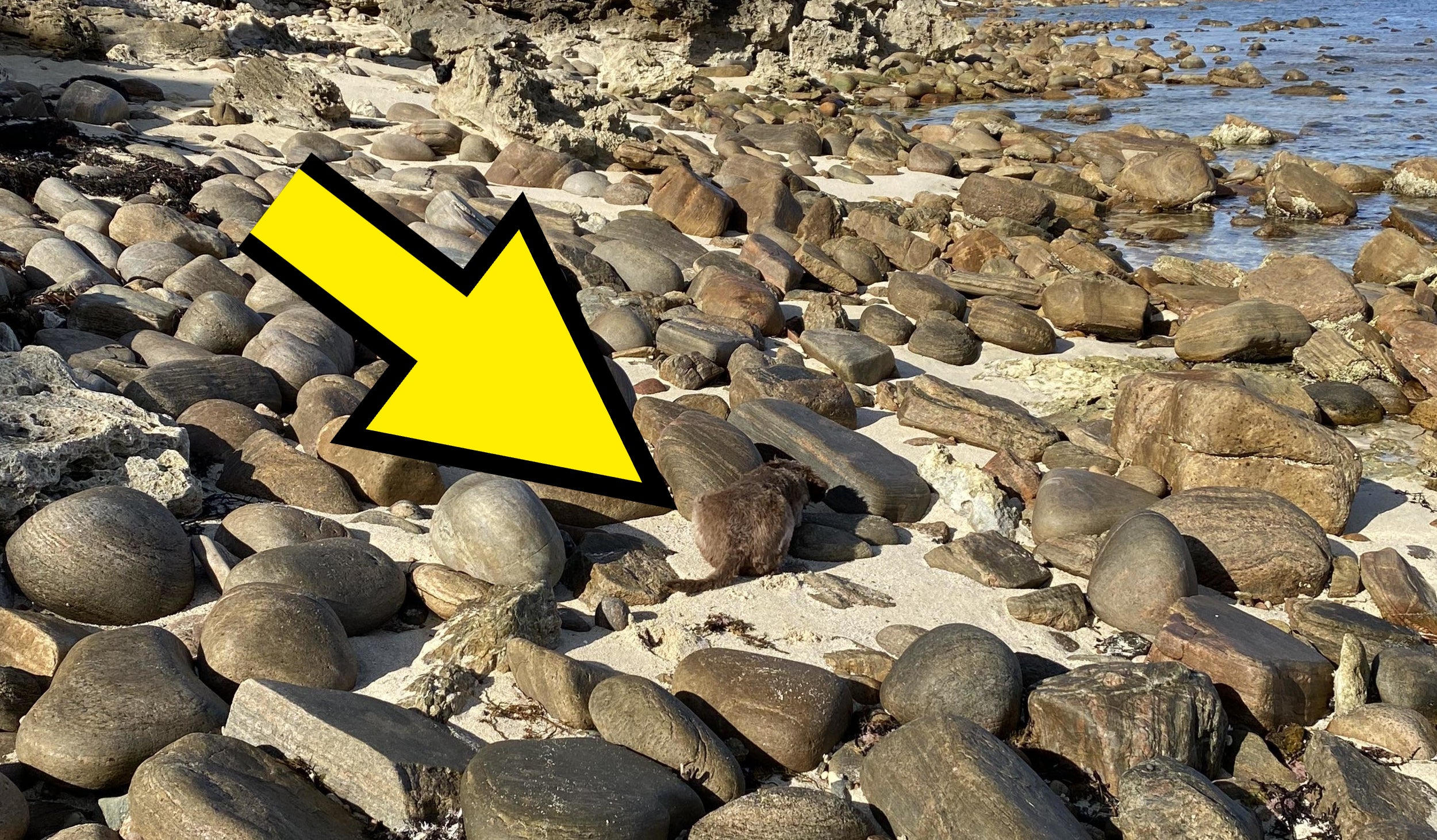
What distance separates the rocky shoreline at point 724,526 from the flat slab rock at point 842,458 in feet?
0.07

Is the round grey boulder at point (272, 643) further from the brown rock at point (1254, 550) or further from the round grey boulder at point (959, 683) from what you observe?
the brown rock at point (1254, 550)

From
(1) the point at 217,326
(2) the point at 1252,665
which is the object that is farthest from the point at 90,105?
(2) the point at 1252,665

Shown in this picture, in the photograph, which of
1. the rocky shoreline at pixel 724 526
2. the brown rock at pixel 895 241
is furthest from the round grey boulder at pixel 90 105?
the brown rock at pixel 895 241

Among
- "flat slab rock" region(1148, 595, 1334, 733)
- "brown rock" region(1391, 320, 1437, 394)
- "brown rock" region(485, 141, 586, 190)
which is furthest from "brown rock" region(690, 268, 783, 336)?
"brown rock" region(1391, 320, 1437, 394)

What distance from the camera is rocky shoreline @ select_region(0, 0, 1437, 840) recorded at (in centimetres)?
329

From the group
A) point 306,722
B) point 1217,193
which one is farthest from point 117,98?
point 1217,193

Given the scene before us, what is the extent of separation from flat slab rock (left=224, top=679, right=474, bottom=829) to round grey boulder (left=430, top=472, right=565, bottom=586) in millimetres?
1048

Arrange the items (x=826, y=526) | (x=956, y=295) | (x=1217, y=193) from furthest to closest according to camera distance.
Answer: (x=1217, y=193) → (x=956, y=295) → (x=826, y=526)

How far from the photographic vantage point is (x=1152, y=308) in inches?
375

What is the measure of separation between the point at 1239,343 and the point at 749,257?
148 inches

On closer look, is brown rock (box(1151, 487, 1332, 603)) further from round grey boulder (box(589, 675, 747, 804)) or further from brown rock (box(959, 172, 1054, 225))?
brown rock (box(959, 172, 1054, 225))

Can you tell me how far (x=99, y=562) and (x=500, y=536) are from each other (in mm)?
1371

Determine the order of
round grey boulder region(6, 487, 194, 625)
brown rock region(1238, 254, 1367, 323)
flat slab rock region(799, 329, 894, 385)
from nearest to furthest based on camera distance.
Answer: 1. round grey boulder region(6, 487, 194, 625)
2. flat slab rock region(799, 329, 894, 385)
3. brown rock region(1238, 254, 1367, 323)

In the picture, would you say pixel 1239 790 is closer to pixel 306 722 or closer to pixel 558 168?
pixel 306 722
